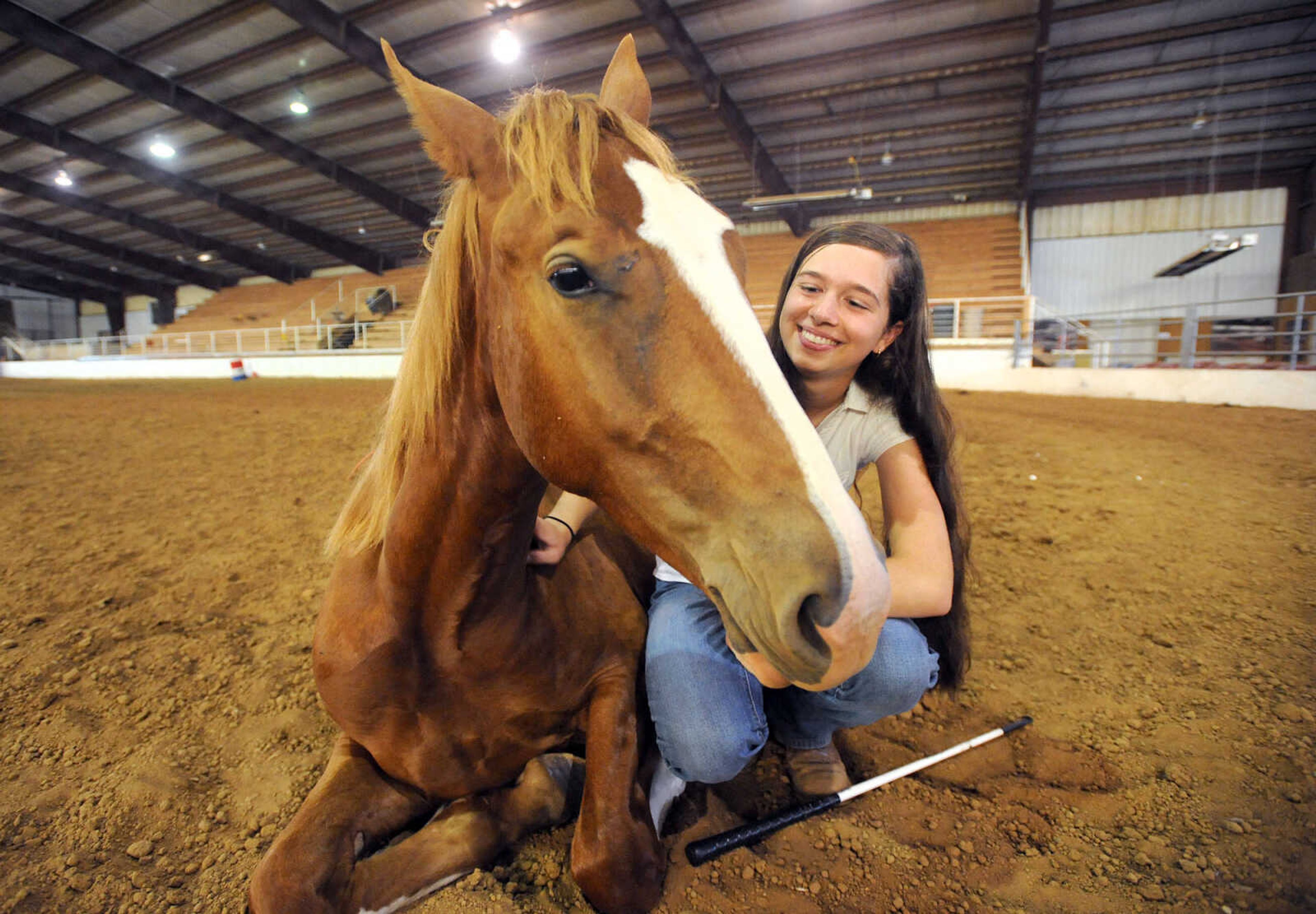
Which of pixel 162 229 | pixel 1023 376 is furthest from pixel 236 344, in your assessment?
pixel 1023 376

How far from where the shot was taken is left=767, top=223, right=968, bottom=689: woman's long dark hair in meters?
1.71

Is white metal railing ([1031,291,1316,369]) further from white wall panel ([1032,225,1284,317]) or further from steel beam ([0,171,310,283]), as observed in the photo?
steel beam ([0,171,310,283])

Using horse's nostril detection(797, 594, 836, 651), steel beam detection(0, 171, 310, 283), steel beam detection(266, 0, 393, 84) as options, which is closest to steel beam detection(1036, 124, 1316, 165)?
steel beam detection(266, 0, 393, 84)

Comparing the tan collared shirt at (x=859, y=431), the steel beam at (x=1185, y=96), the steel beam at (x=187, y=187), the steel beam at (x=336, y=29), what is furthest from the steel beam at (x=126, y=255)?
the tan collared shirt at (x=859, y=431)

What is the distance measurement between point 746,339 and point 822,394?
0.87 meters

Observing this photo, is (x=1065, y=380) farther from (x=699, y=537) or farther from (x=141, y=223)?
(x=141, y=223)

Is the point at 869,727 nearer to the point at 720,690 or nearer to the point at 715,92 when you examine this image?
the point at 720,690

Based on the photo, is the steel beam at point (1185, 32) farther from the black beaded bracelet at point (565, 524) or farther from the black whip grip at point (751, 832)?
the black whip grip at point (751, 832)

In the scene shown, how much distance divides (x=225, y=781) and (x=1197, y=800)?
8.77 ft

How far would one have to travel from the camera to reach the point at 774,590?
35.2 inches

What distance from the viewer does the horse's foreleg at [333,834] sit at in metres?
1.37

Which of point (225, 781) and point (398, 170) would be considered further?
point (398, 170)

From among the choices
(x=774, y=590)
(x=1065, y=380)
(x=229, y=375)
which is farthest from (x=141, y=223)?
(x=774, y=590)

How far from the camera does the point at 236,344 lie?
21.8 m
